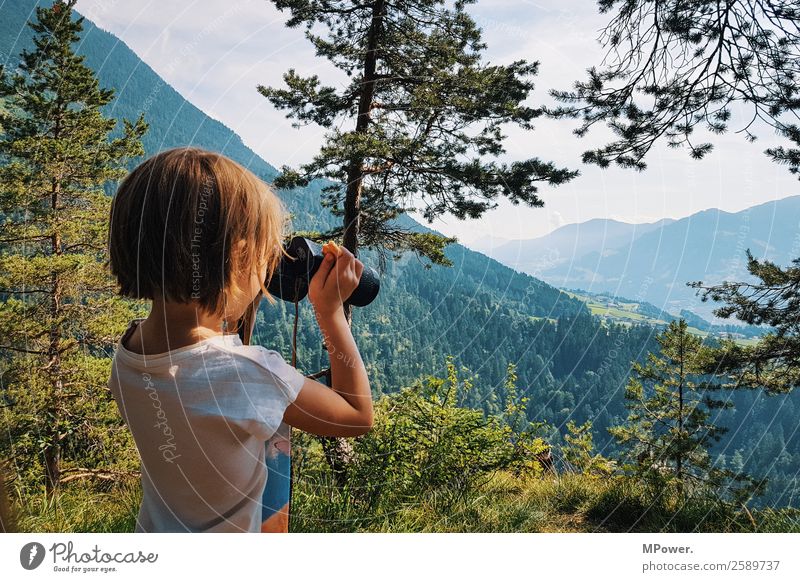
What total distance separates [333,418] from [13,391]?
5.31 meters

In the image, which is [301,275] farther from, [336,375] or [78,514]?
[78,514]

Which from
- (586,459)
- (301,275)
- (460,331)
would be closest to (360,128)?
(460,331)

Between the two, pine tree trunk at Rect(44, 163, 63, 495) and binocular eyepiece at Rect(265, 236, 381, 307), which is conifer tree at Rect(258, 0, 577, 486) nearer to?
binocular eyepiece at Rect(265, 236, 381, 307)

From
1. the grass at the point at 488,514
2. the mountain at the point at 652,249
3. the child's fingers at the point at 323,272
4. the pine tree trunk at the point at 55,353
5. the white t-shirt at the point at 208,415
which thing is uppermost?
the mountain at the point at 652,249

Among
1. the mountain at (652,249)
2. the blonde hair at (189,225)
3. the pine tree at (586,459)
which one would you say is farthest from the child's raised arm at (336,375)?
the pine tree at (586,459)

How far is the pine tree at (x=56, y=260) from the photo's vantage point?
4852mm

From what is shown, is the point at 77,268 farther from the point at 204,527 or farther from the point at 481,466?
the point at 204,527

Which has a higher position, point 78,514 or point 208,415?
point 208,415

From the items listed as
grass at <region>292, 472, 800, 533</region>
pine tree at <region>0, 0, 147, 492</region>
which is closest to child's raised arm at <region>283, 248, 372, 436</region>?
grass at <region>292, 472, 800, 533</region>

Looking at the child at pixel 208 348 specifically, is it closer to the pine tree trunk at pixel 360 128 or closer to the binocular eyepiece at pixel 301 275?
the binocular eyepiece at pixel 301 275

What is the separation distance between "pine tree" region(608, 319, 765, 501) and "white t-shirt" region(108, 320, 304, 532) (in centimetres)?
172

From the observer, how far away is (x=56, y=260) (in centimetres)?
493

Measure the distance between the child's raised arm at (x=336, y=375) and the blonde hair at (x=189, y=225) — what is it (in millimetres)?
101

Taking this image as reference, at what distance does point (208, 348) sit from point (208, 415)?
8 cm
